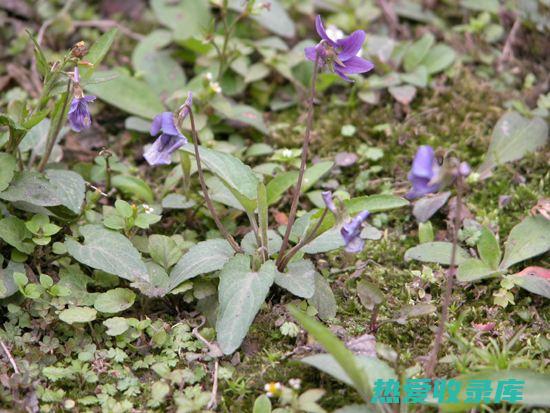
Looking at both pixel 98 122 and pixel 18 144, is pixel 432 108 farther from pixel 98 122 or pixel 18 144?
pixel 18 144

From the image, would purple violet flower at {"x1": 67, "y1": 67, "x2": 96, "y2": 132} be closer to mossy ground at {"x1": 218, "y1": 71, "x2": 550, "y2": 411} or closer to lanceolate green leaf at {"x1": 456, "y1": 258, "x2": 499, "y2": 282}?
mossy ground at {"x1": 218, "y1": 71, "x2": 550, "y2": 411}

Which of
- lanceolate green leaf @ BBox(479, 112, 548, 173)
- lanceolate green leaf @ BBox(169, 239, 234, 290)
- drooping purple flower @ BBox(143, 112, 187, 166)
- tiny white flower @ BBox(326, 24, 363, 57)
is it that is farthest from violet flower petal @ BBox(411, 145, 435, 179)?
tiny white flower @ BBox(326, 24, 363, 57)

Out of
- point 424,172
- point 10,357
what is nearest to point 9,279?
point 10,357

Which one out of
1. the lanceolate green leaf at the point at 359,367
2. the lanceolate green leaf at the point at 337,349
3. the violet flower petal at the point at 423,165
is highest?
the violet flower petal at the point at 423,165

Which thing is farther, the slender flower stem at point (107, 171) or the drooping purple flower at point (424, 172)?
the slender flower stem at point (107, 171)

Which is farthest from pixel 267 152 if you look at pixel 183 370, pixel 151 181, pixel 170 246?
pixel 183 370

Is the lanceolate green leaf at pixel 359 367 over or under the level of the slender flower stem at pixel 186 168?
under

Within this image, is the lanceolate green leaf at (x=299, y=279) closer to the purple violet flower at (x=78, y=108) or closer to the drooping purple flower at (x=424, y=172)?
the drooping purple flower at (x=424, y=172)

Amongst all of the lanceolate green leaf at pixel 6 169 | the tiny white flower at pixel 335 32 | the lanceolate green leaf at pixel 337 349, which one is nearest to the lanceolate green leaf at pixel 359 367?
the lanceolate green leaf at pixel 337 349
